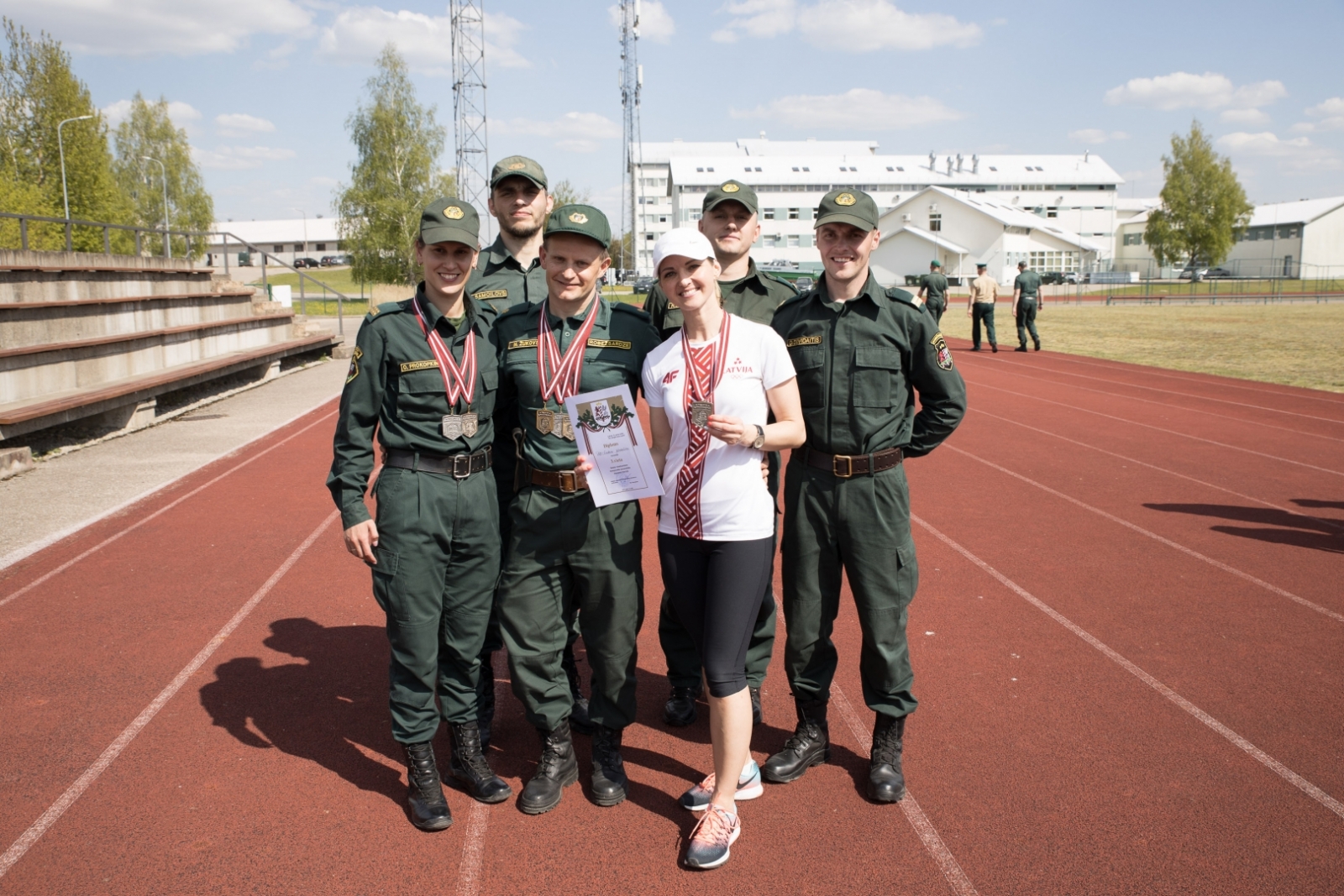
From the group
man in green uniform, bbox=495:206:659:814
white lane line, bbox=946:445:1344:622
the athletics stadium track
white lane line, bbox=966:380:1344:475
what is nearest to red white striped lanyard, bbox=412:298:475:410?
man in green uniform, bbox=495:206:659:814

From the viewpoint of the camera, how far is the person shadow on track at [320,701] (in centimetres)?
381

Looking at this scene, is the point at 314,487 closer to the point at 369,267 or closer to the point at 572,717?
the point at 572,717

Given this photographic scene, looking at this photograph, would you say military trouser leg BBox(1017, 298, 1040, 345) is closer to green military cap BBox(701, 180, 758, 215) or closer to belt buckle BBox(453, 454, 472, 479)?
green military cap BBox(701, 180, 758, 215)

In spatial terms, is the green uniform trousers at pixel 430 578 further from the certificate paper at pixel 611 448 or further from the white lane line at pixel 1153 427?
the white lane line at pixel 1153 427

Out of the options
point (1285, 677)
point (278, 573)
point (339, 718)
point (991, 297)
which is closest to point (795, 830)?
point (339, 718)

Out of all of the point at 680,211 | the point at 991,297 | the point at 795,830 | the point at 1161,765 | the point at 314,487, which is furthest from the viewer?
the point at 680,211

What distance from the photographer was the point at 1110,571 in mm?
6074

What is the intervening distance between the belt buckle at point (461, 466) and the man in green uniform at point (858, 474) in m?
1.18

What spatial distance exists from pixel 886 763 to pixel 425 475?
2.01 metres

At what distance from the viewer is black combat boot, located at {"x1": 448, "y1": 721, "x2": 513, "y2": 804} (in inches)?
136

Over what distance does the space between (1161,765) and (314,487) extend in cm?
745

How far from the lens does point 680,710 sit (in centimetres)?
407

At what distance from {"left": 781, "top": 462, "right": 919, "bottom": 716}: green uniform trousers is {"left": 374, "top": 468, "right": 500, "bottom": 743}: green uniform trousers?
1.12 meters

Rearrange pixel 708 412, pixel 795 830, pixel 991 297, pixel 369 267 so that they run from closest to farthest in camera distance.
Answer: pixel 708 412 < pixel 795 830 < pixel 991 297 < pixel 369 267
